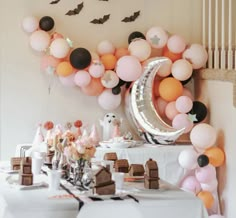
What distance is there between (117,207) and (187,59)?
2263 millimetres

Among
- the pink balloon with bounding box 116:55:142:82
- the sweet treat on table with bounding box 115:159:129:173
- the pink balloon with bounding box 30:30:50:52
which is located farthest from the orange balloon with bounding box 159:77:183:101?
the sweet treat on table with bounding box 115:159:129:173

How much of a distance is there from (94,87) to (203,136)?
969mm

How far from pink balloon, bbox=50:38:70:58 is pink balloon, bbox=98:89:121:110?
462mm

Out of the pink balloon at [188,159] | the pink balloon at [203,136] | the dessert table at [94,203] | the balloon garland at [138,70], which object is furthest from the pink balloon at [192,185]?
the dessert table at [94,203]

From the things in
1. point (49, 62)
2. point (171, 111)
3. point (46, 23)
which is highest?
point (46, 23)

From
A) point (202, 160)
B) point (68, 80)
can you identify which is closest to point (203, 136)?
point (202, 160)

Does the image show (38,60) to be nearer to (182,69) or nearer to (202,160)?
(182,69)

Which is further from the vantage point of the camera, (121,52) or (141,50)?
(121,52)

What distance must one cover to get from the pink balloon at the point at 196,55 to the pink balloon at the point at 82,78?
0.83 metres

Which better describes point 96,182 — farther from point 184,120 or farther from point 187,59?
point 187,59

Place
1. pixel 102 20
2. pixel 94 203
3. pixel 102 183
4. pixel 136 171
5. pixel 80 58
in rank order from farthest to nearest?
pixel 102 20
pixel 80 58
pixel 136 171
pixel 102 183
pixel 94 203

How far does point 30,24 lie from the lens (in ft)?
13.8

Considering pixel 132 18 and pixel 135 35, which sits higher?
pixel 132 18

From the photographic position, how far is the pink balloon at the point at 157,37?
425 cm
